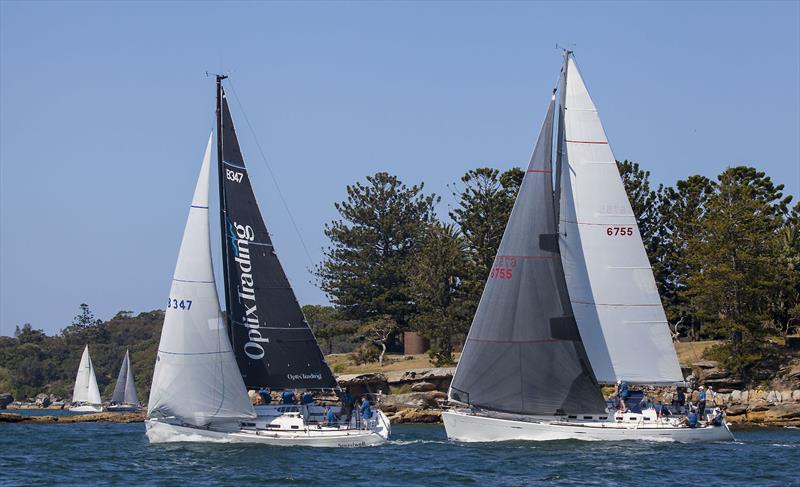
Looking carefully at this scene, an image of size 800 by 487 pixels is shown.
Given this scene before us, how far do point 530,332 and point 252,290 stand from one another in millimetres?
8565

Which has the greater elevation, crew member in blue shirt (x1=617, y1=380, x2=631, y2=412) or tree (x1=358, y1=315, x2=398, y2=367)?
tree (x1=358, y1=315, x2=398, y2=367)

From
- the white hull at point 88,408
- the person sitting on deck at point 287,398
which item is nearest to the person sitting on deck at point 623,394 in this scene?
the person sitting on deck at point 287,398

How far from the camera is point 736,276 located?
2221 inches

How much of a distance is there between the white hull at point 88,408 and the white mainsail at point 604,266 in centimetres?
6053

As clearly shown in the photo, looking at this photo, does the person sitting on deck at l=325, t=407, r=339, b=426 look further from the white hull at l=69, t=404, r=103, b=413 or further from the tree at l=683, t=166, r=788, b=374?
the white hull at l=69, t=404, r=103, b=413

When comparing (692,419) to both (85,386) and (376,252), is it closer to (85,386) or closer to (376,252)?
(376,252)

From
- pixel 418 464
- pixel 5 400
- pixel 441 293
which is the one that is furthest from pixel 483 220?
pixel 5 400

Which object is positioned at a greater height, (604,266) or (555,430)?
(604,266)

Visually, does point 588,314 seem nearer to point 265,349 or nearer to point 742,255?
point 265,349

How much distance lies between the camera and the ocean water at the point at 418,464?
29062mm

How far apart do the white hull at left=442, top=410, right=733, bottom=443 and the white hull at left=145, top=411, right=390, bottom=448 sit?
2934 mm

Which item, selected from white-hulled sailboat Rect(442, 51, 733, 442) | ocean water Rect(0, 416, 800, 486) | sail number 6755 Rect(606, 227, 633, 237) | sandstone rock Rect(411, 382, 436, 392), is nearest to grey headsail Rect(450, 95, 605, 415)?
white-hulled sailboat Rect(442, 51, 733, 442)

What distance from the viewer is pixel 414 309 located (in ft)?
245

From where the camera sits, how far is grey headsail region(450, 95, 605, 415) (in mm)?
36875
